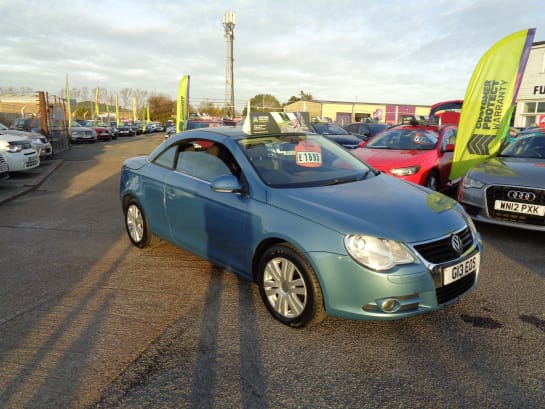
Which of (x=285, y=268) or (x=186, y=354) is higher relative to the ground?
(x=285, y=268)

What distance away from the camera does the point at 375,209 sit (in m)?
3.11

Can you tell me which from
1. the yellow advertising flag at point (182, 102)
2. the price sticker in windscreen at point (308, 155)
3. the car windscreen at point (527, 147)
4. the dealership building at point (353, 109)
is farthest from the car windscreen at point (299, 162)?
Answer: the dealership building at point (353, 109)

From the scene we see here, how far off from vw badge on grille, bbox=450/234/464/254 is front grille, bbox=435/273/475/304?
0.73 ft

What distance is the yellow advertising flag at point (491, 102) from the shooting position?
7.85 meters

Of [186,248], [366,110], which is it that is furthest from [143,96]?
[186,248]

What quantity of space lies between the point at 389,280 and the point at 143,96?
8341 centimetres

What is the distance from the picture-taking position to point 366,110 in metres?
57.7

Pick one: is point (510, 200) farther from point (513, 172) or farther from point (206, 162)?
point (206, 162)

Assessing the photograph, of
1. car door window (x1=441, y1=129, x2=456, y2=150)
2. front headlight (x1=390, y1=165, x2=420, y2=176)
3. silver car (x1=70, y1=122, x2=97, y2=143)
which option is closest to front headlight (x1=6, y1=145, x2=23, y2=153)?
front headlight (x1=390, y1=165, x2=420, y2=176)

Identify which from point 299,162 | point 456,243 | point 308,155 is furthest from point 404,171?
point 456,243

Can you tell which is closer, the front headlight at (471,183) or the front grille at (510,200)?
the front grille at (510,200)

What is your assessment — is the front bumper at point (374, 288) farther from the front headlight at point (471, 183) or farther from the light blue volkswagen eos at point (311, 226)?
the front headlight at point (471, 183)

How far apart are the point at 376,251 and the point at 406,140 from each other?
620cm

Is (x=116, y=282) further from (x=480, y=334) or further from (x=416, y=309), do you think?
(x=480, y=334)
